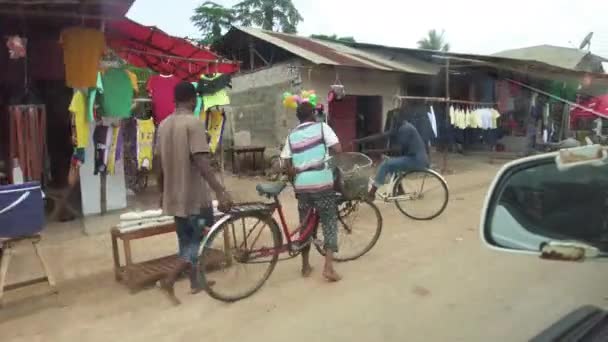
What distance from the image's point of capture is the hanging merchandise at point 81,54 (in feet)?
18.1

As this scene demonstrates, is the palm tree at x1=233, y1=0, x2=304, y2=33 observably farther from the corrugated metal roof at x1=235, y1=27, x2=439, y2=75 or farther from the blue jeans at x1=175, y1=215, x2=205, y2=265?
the blue jeans at x1=175, y1=215, x2=205, y2=265

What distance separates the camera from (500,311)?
11.7 feet

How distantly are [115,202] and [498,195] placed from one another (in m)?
6.79

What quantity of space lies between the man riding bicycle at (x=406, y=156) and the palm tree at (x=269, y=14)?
1861 cm

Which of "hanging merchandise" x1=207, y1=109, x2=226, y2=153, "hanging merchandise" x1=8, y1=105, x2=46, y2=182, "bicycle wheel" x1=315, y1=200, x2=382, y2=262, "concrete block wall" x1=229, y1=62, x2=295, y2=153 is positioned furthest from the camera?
"concrete block wall" x1=229, y1=62, x2=295, y2=153

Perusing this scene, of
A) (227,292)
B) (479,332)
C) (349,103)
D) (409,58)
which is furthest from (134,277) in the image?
(409,58)

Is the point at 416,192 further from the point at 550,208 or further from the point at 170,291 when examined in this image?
the point at 550,208

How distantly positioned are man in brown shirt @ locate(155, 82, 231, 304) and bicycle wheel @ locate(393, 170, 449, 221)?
361 cm

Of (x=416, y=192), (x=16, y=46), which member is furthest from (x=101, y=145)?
(x=416, y=192)

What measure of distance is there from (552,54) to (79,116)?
2527 centimetres

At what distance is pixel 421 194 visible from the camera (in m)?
6.90

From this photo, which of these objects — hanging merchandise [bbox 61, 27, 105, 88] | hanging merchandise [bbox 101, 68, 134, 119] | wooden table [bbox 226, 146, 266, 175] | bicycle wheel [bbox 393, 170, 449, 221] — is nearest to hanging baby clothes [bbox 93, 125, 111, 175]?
hanging merchandise [bbox 101, 68, 134, 119]

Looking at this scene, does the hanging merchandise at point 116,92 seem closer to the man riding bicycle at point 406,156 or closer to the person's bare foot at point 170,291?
the person's bare foot at point 170,291

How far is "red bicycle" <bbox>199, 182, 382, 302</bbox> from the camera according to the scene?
3.87 metres
